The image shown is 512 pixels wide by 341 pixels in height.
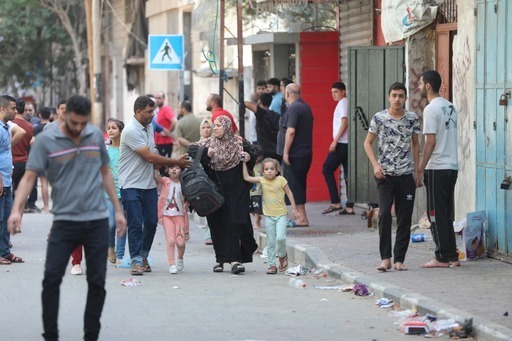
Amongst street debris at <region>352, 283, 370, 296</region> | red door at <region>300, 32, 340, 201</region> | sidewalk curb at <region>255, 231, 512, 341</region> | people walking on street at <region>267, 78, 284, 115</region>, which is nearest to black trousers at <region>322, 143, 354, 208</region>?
people walking on street at <region>267, 78, 284, 115</region>

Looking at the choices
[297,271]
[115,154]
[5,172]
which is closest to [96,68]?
[5,172]

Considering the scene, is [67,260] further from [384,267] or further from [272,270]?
[272,270]

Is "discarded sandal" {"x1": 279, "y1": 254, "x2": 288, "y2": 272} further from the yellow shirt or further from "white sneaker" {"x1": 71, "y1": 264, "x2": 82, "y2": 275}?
"white sneaker" {"x1": 71, "y1": 264, "x2": 82, "y2": 275}

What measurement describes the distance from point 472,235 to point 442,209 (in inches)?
27.9

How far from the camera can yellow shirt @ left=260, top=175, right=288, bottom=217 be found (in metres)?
12.6

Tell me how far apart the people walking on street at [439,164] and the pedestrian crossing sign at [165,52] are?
1224cm

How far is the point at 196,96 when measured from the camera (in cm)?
3166

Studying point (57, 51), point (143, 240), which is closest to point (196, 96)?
point (57, 51)

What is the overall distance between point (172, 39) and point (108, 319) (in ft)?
47.7

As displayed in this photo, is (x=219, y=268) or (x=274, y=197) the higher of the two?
(x=274, y=197)

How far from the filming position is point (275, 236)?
41.6ft

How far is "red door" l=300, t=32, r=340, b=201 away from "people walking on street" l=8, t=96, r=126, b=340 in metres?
12.4

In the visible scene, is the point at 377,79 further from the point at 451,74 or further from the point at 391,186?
the point at 391,186

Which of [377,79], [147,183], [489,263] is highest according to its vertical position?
[377,79]
